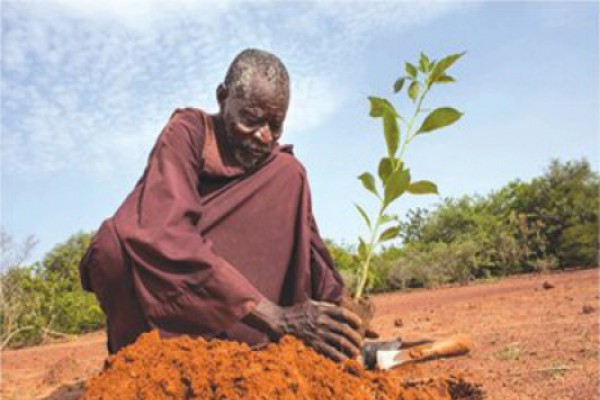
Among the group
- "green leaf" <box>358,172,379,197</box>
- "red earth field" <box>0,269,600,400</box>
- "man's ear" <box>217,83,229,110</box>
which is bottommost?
"red earth field" <box>0,269,600,400</box>

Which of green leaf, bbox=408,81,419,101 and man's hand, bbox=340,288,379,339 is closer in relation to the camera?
man's hand, bbox=340,288,379,339

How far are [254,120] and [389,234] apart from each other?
81 centimetres

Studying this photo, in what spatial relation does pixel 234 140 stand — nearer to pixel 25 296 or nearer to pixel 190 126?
pixel 190 126

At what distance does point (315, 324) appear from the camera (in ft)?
6.40

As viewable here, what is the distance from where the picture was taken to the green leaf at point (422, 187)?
8.62 feet

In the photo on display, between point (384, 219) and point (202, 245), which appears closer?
point (202, 245)

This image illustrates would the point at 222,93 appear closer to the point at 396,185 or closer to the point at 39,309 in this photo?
the point at 396,185

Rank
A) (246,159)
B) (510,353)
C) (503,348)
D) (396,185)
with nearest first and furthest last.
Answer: (246,159)
(396,185)
(510,353)
(503,348)

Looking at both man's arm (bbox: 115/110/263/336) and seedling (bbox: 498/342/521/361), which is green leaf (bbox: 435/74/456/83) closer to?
man's arm (bbox: 115/110/263/336)

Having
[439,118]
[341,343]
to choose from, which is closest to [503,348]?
[439,118]

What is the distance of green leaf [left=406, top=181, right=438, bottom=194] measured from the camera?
263 centimetres

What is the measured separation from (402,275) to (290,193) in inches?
424

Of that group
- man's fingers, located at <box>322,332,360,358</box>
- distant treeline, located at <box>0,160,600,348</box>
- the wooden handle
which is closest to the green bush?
distant treeline, located at <box>0,160,600,348</box>

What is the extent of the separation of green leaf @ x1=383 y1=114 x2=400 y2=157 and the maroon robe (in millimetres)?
409
